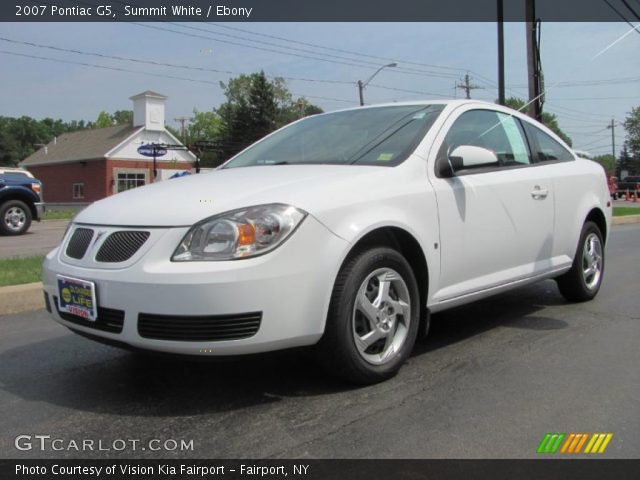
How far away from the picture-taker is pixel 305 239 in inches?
111

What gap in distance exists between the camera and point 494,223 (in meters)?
3.95

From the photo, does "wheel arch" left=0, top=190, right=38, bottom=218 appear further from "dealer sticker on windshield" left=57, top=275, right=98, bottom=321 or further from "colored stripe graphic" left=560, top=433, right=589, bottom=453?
"colored stripe graphic" left=560, top=433, right=589, bottom=453

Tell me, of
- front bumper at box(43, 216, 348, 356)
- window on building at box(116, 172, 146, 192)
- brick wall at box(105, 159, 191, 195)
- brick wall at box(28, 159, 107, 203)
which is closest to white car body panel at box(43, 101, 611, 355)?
front bumper at box(43, 216, 348, 356)

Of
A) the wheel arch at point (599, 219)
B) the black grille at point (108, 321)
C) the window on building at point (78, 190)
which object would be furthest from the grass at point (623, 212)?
the window on building at point (78, 190)

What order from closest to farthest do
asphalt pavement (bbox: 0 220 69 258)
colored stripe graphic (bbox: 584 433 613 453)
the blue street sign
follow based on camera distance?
colored stripe graphic (bbox: 584 433 613 453) < asphalt pavement (bbox: 0 220 69 258) < the blue street sign

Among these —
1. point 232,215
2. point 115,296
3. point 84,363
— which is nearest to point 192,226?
point 232,215

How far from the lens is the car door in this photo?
3.63 meters

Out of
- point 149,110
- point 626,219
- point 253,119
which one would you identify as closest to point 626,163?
point 253,119

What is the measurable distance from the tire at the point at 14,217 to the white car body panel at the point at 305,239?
11.5 metres

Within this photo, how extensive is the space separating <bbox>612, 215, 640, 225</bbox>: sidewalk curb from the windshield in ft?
46.6

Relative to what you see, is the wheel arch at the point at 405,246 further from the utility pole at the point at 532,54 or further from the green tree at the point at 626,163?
the green tree at the point at 626,163

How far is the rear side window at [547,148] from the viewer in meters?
4.72

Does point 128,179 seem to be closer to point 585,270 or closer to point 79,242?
point 585,270

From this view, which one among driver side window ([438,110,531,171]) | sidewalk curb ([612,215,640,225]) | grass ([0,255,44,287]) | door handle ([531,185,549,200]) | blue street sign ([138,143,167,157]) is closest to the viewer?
driver side window ([438,110,531,171])
